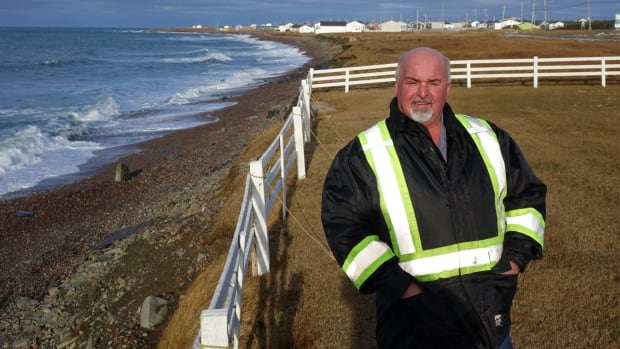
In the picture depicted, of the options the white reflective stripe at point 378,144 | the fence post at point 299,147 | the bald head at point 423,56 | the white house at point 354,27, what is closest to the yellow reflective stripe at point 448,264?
the white reflective stripe at point 378,144

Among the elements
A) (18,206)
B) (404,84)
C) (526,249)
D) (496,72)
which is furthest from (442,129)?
(496,72)

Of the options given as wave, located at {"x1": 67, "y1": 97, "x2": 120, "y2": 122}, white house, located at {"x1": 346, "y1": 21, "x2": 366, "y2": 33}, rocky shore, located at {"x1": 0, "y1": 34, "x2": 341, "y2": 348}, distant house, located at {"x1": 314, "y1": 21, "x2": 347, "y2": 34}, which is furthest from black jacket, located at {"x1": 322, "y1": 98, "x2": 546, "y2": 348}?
distant house, located at {"x1": 314, "y1": 21, "x2": 347, "y2": 34}

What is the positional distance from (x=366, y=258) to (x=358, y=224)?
0.51 ft

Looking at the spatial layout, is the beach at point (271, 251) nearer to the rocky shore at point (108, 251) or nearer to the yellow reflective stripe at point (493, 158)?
the rocky shore at point (108, 251)

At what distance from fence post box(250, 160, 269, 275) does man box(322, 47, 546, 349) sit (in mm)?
3407

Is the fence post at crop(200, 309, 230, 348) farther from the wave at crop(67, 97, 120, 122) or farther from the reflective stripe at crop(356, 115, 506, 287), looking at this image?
the wave at crop(67, 97, 120, 122)

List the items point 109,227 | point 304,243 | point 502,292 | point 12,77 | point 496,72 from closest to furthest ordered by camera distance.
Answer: point 502,292
point 304,243
point 109,227
point 496,72
point 12,77

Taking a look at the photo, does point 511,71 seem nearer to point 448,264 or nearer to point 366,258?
point 448,264

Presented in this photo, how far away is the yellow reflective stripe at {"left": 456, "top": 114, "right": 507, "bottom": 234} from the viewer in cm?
256

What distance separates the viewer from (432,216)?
2.40 meters

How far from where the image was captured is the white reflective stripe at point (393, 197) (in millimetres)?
2410

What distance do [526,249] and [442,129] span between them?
2.18 ft

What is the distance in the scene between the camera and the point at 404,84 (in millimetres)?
2600

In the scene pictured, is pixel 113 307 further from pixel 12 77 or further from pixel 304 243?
pixel 12 77
